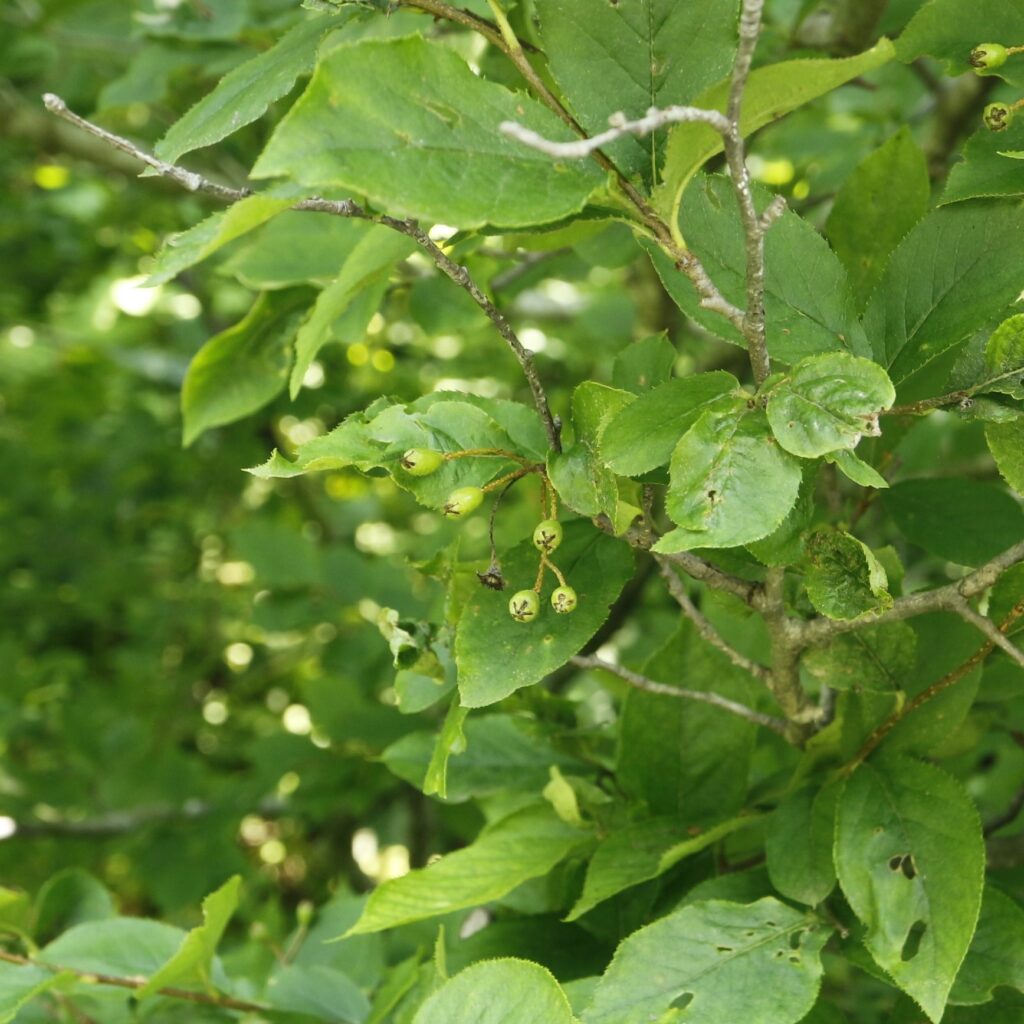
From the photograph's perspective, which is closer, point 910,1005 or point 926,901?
point 926,901

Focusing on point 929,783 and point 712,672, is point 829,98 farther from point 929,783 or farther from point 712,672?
point 929,783

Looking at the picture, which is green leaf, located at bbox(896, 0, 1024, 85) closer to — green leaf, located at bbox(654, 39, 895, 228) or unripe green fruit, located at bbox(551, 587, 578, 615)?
green leaf, located at bbox(654, 39, 895, 228)

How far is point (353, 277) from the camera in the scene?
77 cm

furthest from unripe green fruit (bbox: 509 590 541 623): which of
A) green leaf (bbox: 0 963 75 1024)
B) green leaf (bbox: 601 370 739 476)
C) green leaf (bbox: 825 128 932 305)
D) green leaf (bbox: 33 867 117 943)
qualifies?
green leaf (bbox: 33 867 117 943)

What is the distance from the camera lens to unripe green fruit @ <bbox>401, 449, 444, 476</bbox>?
60cm

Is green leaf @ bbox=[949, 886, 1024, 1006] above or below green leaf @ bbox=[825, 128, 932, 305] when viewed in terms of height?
below

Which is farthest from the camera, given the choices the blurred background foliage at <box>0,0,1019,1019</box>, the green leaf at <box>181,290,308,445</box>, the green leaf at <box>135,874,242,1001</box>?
the blurred background foliage at <box>0,0,1019,1019</box>

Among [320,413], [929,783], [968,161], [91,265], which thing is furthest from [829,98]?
[91,265]

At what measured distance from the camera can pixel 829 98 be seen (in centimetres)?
174

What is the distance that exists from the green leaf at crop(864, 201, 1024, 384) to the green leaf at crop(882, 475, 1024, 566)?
253 millimetres

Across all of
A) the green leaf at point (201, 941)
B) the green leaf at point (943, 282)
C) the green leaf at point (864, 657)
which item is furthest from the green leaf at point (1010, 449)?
the green leaf at point (201, 941)

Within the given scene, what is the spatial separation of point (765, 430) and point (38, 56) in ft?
5.80

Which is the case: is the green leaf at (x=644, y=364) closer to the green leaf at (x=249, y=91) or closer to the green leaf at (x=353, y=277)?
the green leaf at (x=353, y=277)

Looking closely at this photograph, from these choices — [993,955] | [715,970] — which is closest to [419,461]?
[715,970]
